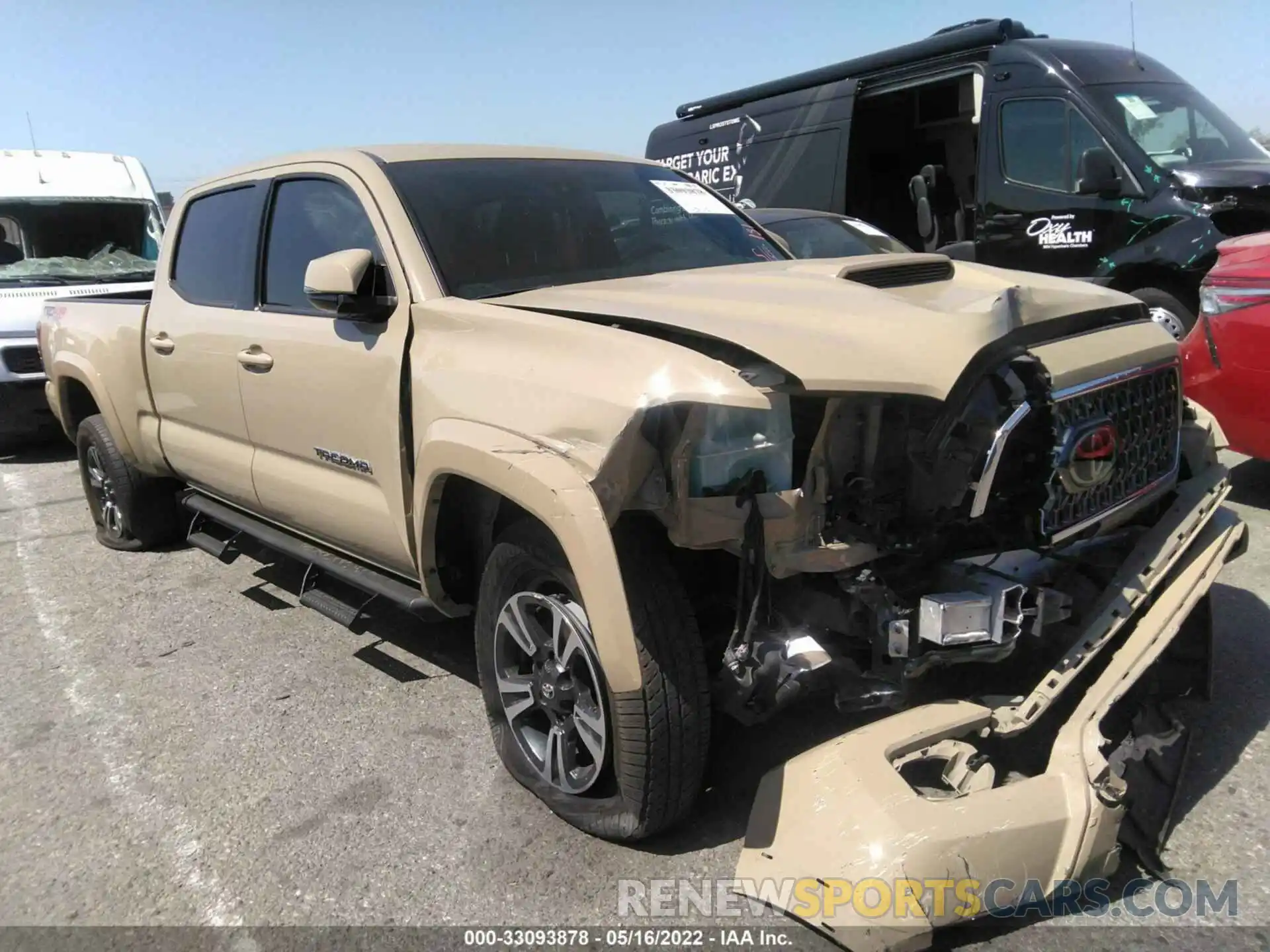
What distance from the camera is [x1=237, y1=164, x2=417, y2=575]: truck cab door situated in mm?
3219

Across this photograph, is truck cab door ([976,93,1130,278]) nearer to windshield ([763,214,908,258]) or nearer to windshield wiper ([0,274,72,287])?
windshield ([763,214,908,258])

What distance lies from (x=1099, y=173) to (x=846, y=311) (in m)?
5.59

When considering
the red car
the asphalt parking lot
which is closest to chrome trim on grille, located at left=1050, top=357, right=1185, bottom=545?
the asphalt parking lot

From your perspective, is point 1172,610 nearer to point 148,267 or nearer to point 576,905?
point 576,905

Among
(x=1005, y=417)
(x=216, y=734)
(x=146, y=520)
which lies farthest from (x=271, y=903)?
(x=146, y=520)

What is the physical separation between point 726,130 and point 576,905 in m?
9.81

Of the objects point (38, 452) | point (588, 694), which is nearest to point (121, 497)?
point (588, 694)

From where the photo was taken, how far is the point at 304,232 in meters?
3.83

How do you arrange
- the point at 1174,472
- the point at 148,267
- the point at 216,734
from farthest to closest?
the point at 148,267, the point at 216,734, the point at 1174,472

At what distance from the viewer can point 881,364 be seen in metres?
2.31

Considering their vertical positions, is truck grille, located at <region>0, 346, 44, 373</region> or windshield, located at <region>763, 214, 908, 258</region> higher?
windshield, located at <region>763, 214, 908, 258</region>

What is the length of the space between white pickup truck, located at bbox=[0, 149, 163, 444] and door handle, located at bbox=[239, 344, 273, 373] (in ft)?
18.2

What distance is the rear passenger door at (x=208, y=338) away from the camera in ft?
13.5

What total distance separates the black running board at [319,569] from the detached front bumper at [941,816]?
1.42m
